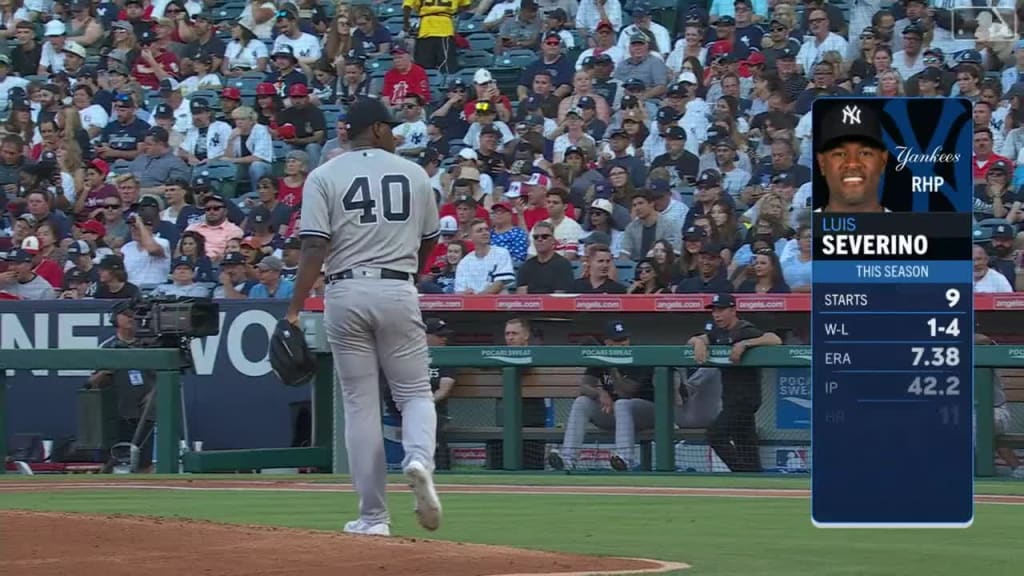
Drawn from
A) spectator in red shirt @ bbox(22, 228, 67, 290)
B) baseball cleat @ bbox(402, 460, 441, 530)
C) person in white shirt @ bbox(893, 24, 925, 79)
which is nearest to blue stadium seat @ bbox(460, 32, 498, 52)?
person in white shirt @ bbox(893, 24, 925, 79)

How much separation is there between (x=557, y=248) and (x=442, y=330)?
5.47ft

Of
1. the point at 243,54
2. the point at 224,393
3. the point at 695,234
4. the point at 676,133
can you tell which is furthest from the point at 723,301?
the point at 243,54

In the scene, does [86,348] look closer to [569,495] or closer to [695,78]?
[569,495]

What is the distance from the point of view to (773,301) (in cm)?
1359

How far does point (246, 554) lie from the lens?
21.7 ft

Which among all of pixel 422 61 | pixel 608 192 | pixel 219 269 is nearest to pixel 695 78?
pixel 608 192

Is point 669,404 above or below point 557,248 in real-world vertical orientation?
below

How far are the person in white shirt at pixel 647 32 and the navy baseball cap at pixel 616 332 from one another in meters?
5.16

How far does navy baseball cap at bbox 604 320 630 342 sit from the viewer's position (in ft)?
45.5

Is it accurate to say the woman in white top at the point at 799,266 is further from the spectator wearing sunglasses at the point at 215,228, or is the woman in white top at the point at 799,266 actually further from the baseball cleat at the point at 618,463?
the spectator wearing sunglasses at the point at 215,228

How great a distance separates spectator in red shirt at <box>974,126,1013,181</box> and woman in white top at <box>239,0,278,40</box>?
9.07m

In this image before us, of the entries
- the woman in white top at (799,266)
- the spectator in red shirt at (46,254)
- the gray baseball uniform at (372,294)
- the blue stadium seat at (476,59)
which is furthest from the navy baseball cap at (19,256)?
the gray baseball uniform at (372,294)

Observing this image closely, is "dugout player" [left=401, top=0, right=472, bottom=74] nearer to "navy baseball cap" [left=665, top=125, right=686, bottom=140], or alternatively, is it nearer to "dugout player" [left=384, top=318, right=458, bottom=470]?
"navy baseball cap" [left=665, top=125, right=686, bottom=140]

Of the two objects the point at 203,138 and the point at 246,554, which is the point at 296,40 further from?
the point at 246,554
